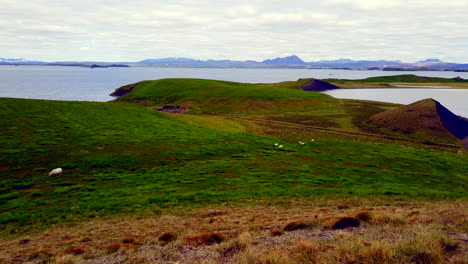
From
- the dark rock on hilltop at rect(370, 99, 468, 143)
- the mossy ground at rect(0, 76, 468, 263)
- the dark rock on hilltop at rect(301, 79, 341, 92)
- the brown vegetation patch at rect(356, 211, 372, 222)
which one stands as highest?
the dark rock on hilltop at rect(301, 79, 341, 92)

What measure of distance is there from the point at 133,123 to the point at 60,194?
2910 centimetres

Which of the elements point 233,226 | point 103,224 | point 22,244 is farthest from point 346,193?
point 22,244

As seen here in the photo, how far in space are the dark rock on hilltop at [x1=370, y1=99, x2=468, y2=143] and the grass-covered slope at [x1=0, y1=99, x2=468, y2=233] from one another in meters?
21.7

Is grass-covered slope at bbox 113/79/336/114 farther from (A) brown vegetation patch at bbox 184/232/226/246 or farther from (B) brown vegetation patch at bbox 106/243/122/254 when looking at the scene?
(B) brown vegetation patch at bbox 106/243/122/254

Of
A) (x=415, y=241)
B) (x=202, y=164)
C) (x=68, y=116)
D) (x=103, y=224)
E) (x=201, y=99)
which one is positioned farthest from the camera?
(x=201, y=99)

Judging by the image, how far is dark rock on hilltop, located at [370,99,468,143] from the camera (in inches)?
2534

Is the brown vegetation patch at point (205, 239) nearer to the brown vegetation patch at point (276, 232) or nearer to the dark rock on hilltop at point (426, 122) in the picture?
the brown vegetation patch at point (276, 232)

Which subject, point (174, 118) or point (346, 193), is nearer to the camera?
point (346, 193)

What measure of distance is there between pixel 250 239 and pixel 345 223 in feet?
19.2

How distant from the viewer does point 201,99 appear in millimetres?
116750

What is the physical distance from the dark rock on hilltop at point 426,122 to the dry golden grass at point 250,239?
53.7 metres

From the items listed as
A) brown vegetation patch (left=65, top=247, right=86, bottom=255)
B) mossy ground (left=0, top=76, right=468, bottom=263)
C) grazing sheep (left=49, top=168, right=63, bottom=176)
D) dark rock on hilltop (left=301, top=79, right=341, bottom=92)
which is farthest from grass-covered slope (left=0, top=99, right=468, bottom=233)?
dark rock on hilltop (left=301, top=79, right=341, bottom=92)

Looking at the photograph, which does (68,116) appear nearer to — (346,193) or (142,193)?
(142,193)

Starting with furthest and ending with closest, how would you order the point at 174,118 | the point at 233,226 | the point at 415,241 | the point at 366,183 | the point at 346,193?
1. the point at 174,118
2. the point at 366,183
3. the point at 346,193
4. the point at 233,226
5. the point at 415,241
